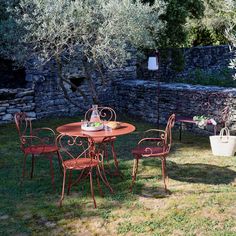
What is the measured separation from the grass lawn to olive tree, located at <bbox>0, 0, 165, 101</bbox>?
2.46m

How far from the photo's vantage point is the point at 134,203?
15.8 feet

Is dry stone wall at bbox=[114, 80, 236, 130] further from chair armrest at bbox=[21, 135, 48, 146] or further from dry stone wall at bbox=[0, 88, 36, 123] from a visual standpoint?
chair armrest at bbox=[21, 135, 48, 146]

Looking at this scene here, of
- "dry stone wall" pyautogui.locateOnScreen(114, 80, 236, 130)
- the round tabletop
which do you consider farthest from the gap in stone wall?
the round tabletop

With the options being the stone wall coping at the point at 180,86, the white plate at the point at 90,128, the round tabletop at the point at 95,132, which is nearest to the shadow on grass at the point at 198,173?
the round tabletop at the point at 95,132

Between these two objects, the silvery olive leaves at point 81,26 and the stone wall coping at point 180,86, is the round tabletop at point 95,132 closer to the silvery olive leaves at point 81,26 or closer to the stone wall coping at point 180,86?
the silvery olive leaves at point 81,26

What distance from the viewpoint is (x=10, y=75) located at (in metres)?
10.5

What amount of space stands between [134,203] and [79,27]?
4266 millimetres

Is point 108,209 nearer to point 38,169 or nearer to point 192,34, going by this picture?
point 38,169

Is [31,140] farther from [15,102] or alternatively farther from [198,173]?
[15,102]

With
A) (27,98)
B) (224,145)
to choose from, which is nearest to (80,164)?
(224,145)

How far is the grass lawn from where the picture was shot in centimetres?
419

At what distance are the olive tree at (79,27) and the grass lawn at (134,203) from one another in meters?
2.46

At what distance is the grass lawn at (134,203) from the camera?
4.19m

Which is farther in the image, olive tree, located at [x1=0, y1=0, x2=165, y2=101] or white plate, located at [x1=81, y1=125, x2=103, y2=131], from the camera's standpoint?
olive tree, located at [x1=0, y1=0, x2=165, y2=101]
